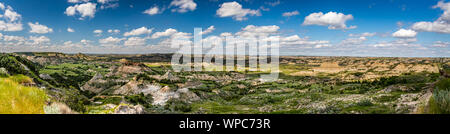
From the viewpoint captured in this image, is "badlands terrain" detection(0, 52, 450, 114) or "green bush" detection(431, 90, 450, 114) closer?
"green bush" detection(431, 90, 450, 114)

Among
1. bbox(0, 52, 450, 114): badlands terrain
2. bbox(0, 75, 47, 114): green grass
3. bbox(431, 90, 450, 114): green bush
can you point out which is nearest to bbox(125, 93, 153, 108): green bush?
bbox(0, 52, 450, 114): badlands terrain

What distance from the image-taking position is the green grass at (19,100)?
Answer: 260 inches

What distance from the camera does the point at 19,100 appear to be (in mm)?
6984

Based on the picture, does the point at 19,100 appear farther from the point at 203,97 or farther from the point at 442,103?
the point at 203,97

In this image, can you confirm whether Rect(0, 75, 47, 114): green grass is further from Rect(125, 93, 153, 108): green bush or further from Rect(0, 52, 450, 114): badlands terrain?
Rect(125, 93, 153, 108): green bush

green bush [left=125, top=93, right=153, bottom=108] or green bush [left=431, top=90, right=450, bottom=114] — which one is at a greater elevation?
green bush [left=431, top=90, right=450, bottom=114]

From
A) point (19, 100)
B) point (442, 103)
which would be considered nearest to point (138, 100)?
point (19, 100)

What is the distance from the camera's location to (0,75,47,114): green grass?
659cm

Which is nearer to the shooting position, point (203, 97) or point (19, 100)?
point (19, 100)
